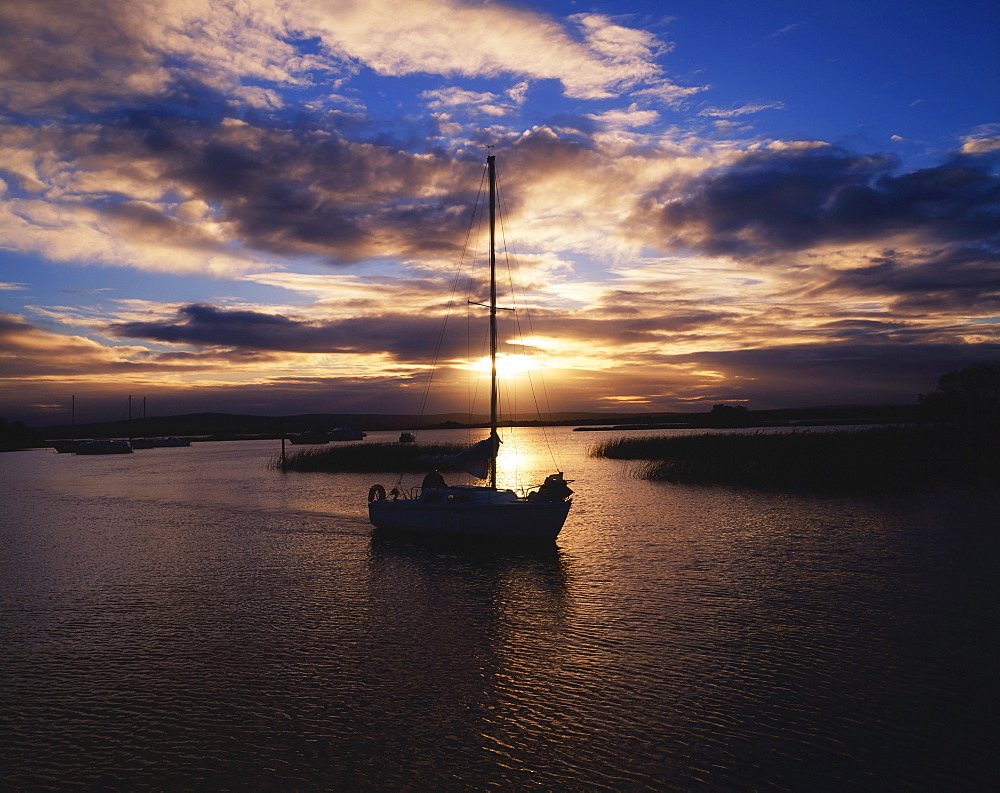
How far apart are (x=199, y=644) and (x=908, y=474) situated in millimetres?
42610

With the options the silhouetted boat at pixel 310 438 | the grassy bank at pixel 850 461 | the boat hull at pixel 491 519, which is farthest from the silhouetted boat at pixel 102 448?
the boat hull at pixel 491 519

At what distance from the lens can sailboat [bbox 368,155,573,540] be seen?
84.9 feet

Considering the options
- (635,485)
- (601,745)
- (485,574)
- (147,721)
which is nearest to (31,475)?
(635,485)

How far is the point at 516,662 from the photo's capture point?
13.8 metres

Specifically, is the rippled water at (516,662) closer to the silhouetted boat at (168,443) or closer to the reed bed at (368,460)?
the reed bed at (368,460)

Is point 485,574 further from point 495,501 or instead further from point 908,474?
point 908,474

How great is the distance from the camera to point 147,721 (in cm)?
1136

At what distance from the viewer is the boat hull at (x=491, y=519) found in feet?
84.5

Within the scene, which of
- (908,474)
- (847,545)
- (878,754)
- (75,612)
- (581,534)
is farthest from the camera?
(908,474)

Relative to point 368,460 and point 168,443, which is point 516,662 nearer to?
point 368,460

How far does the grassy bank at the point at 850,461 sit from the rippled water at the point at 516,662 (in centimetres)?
1436

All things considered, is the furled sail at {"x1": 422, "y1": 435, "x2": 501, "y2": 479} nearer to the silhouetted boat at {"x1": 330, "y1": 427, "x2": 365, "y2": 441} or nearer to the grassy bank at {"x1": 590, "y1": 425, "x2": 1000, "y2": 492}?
the grassy bank at {"x1": 590, "y1": 425, "x2": 1000, "y2": 492}

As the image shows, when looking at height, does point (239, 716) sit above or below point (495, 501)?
below

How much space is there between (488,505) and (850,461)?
2929cm
